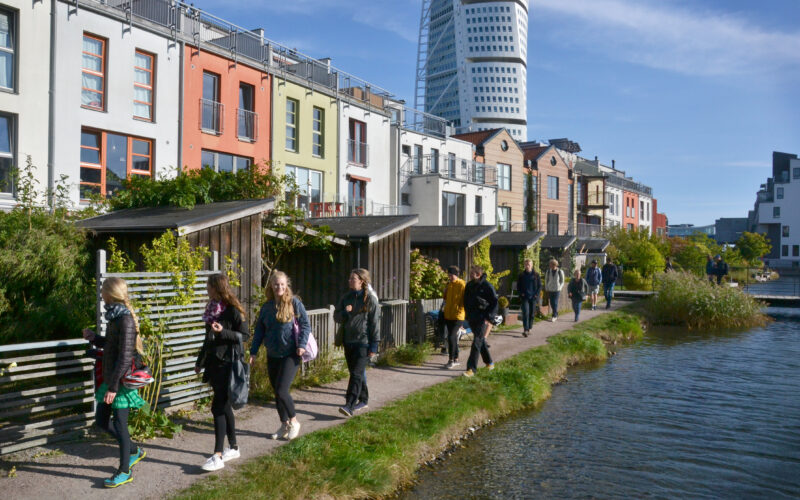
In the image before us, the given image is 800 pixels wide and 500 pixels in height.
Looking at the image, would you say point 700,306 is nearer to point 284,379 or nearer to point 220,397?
point 284,379

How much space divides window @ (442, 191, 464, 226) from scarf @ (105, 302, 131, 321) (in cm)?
3050

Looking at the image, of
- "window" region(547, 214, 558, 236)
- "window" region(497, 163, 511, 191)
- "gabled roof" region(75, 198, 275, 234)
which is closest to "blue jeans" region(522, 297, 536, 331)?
"gabled roof" region(75, 198, 275, 234)

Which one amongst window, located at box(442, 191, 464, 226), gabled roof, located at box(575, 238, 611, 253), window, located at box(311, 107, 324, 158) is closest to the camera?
window, located at box(311, 107, 324, 158)

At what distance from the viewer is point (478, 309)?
35.3ft

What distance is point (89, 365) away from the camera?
6723 mm

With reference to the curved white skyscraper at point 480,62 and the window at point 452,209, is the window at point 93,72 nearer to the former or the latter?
the window at point 452,209

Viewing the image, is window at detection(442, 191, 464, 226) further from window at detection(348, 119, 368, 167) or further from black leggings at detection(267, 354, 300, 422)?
black leggings at detection(267, 354, 300, 422)

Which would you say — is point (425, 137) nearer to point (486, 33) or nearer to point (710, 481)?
point (710, 481)

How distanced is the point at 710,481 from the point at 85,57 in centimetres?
1865

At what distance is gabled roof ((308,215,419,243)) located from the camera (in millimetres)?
12672

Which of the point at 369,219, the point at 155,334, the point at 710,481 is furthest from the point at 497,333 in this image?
the point at 155,334

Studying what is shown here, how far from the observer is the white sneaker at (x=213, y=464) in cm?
588

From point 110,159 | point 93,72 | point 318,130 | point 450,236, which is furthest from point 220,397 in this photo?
point 318,130

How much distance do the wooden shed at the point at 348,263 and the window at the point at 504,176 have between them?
32548mm
